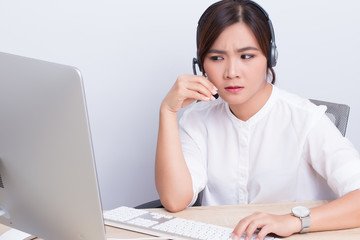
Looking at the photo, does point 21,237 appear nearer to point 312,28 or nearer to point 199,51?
point 199,51

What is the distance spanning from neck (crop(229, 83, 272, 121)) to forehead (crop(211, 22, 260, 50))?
0.18 metres

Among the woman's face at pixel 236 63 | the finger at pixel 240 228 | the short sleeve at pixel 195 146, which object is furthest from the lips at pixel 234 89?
the finger at pixel 240 228

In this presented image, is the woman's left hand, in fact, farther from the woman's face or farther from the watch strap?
the woman's face

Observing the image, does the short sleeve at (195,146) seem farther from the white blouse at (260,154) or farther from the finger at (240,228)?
the finger at (240,228)

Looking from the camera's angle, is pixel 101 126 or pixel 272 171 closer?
pixel 272 171

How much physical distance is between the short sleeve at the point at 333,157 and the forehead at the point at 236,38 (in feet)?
1.06

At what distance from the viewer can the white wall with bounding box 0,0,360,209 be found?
211cm

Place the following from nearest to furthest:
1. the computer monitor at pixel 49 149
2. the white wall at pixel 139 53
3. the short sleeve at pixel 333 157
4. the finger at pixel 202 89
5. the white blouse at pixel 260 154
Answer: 1. the computer monitor at pixel 49 149
2. the short sleeve at pixel 333 157
3. the finger at pixel 202 89
4. the white blouse at pixel 260 154
5. the white wall at pixel 139 53

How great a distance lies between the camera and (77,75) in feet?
2.81

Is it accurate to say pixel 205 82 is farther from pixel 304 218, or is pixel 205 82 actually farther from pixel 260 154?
pixel 304 218

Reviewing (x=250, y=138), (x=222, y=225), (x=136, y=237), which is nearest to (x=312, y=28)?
(x=250, y=138)

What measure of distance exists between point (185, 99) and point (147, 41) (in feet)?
2.26

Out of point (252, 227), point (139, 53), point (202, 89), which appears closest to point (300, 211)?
point (252, 227)

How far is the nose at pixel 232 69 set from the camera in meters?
1.58
